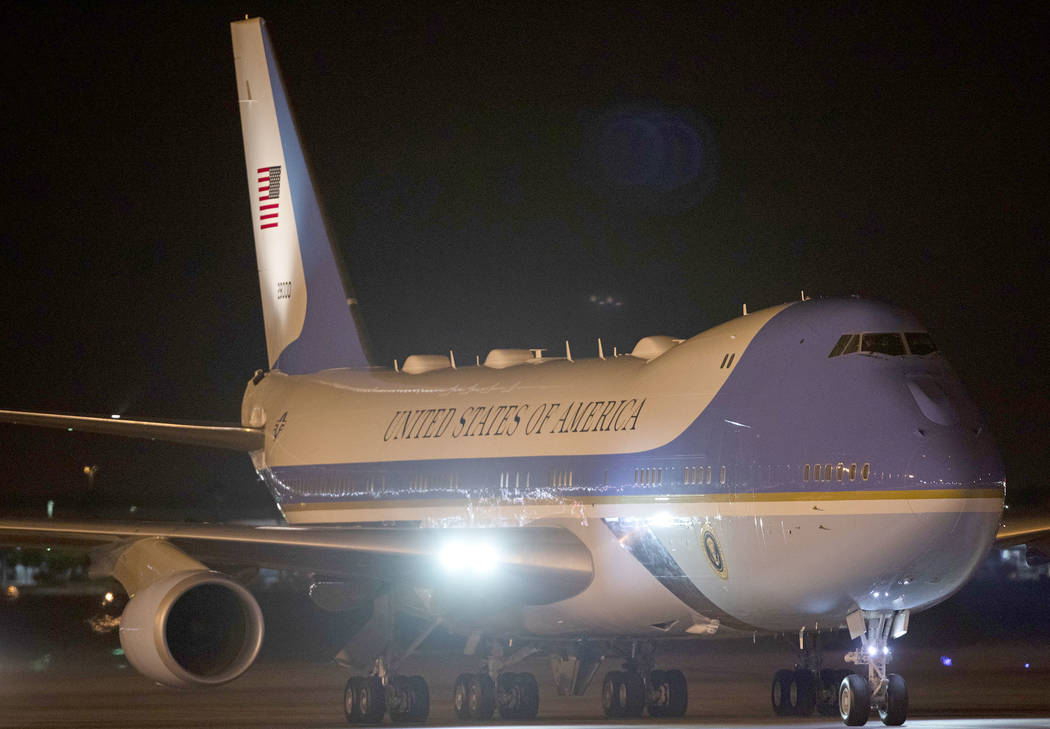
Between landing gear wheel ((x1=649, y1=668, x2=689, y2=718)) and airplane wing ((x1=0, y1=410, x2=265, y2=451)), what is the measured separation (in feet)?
29.5

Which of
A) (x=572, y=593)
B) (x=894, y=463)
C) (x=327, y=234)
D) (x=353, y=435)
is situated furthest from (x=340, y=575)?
(x=327, y=234)

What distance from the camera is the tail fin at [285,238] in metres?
34.2

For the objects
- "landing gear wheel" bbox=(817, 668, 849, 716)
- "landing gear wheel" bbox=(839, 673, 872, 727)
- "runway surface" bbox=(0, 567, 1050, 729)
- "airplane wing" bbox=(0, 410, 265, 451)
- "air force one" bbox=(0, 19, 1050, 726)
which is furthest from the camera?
"airplane wing" bbox=(0, 410, 265, 451)

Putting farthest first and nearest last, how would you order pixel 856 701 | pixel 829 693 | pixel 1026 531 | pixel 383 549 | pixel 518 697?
1. pixel 518 697
2. pixel 383 549
3. pixel 829 693
4. pixel 1026 531
5. pixel 856 701

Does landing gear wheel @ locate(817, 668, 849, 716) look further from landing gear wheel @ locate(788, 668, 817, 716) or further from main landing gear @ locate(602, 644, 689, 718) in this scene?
main landing gear @ locate(602, 644, 689, 718)

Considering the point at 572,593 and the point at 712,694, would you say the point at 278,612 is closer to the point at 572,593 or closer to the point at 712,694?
the point at 712,694

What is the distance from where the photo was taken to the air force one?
19609mm

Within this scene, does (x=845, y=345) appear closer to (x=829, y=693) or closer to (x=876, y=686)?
(x=876, y=686)

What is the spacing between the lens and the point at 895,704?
20125 mm

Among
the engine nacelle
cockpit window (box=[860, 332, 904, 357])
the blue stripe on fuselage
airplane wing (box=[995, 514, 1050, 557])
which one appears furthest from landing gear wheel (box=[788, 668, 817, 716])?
the engine nacelle

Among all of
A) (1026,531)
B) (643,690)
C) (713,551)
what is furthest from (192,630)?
(1026,531)

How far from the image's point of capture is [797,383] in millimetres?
20609

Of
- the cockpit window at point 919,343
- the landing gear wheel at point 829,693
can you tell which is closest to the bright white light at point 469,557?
the landing gear wheel at point 829,693
